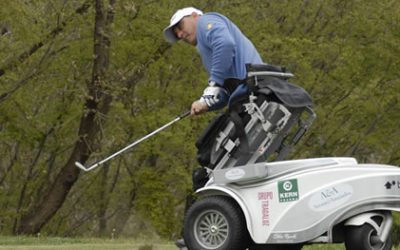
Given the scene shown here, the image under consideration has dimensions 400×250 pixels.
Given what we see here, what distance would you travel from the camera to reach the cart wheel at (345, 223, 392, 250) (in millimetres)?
7188

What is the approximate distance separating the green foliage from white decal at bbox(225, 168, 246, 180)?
12789 mm

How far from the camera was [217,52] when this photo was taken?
7672 millimetres

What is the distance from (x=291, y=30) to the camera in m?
31.0

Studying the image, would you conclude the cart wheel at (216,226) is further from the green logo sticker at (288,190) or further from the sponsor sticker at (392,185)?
the sponsor sticker at (392,185)

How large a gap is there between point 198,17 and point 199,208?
1.54 meters

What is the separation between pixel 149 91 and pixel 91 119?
3417 millimetres

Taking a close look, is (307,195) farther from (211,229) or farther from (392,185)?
(211,229)

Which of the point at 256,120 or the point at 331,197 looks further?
the point at 256,120

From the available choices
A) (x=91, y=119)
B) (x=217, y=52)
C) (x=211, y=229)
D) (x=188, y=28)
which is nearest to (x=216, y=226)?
(x=211, y=229)

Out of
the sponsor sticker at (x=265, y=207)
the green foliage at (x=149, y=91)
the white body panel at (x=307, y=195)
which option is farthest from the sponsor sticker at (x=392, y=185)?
the green foliage at (x=149, y=91)

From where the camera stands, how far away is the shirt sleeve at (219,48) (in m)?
7.66

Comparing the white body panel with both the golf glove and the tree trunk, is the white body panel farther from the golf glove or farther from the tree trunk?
the tree trunk

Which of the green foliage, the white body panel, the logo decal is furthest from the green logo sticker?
the green foliage

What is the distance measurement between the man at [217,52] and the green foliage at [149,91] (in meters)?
12.2
